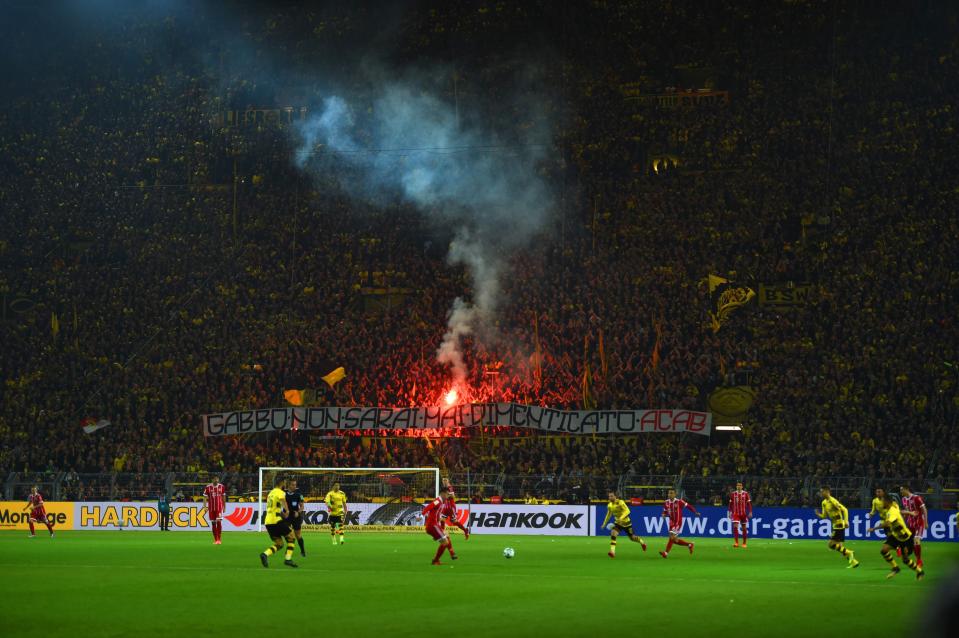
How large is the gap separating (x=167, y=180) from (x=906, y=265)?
133 feet

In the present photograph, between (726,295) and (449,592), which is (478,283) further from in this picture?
(449,592)

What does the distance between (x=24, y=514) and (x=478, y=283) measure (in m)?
24.0

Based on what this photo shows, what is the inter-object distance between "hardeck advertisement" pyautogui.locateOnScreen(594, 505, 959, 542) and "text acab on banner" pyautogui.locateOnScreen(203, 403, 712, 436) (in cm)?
454

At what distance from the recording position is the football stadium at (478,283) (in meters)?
45.4

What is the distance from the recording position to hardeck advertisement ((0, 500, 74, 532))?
160 ft

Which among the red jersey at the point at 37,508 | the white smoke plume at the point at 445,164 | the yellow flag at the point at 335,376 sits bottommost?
the red jersey at the point at 37,508

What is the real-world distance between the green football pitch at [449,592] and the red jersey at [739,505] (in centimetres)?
257

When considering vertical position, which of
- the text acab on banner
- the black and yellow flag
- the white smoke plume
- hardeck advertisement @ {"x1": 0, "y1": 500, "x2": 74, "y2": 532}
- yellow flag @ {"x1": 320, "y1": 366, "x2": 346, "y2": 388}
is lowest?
hardeck advertisement @ {"x1": 0, "y1": 500, "x2": 74, "y2": 532}

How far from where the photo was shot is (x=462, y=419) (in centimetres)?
5194

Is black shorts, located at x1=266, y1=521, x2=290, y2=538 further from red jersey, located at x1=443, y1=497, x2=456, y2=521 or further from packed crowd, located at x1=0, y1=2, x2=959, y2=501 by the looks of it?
packed crowd, located at x1=0, y1=2, x2=959, y2=501

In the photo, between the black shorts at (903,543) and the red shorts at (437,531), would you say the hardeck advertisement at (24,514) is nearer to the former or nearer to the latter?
the red shorts at (437,531)

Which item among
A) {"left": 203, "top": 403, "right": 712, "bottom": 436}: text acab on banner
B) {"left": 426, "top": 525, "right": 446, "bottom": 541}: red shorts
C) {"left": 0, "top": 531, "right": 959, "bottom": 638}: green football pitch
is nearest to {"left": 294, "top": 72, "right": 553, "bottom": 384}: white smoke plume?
{"left": 203, "top": 403, "right": 712, "bottom": 436}: text acab on banner

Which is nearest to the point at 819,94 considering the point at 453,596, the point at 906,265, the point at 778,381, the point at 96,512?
the point at 906,265

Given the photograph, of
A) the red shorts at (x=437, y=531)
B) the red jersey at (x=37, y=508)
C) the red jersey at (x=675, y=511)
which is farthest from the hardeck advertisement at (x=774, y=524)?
the red jersey at (x=37, y=508)
